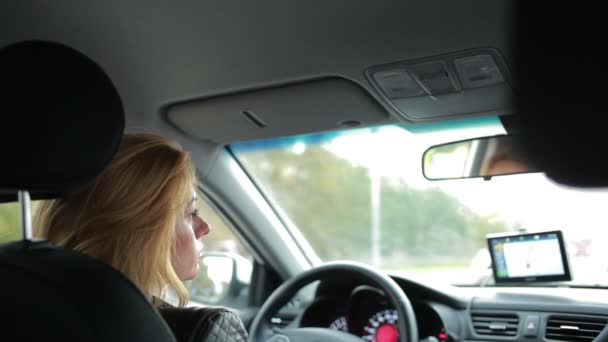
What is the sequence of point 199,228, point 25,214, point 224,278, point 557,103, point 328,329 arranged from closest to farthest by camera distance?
point 557,103 < point 25,214 < point 199,228 < point 328,329 < point 224,278

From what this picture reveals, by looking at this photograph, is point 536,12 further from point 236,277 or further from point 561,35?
point 236,277

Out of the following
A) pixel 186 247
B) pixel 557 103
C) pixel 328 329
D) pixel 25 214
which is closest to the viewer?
pixel 557 103

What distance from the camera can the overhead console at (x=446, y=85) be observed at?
2912mm

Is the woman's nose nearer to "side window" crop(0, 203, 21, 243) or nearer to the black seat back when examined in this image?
"side window" crop(0, 203, 21, 243)

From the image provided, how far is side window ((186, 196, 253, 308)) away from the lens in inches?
181

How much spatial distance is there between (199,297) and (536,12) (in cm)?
374

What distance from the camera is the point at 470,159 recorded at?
3377 mm

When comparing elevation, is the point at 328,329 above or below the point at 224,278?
above

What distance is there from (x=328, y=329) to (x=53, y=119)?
202 centimetres

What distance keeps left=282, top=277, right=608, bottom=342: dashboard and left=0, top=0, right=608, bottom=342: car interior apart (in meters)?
0.01

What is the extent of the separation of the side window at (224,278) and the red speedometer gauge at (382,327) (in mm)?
1171

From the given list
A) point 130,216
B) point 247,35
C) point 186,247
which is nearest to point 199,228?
point 186,247

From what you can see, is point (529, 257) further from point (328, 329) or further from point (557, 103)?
point (557, 103)

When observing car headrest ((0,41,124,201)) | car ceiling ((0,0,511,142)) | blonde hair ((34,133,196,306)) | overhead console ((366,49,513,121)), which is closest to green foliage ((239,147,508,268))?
overhead console ((366,49,513,121))
